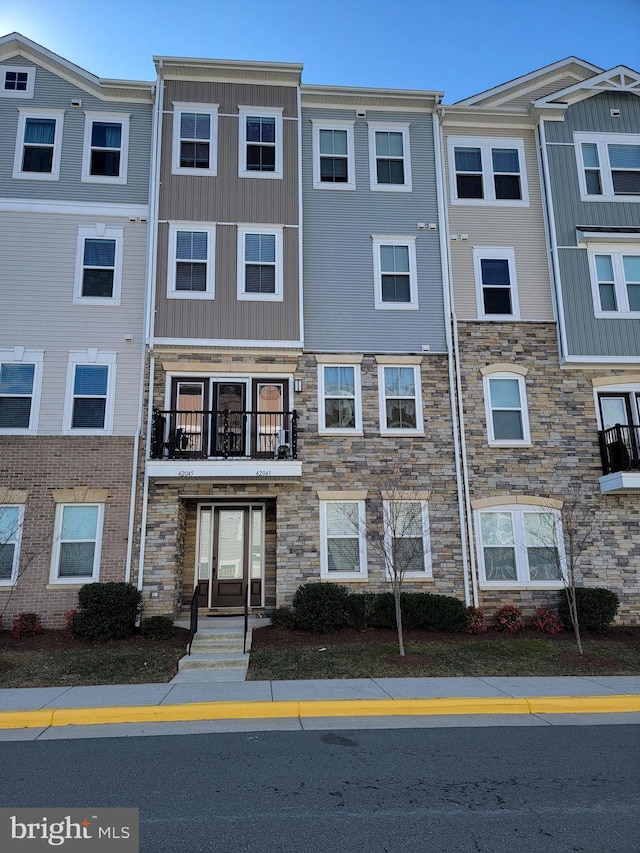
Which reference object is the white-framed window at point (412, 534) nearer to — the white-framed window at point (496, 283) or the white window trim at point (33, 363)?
the white-framed window at point (496, 283)

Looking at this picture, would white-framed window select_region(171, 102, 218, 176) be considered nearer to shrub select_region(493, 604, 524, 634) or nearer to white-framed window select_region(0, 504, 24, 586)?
white-framed window select_region(0, 504, 24, 586)

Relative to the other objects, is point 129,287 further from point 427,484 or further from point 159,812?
Answer: point 159,812

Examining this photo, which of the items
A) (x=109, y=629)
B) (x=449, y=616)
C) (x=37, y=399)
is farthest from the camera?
(x=37, y=399)

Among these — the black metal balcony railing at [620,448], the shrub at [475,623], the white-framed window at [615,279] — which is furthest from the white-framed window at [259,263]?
the black metal balcony railing at [620,448]

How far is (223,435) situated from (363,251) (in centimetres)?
574

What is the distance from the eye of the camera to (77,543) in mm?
12672

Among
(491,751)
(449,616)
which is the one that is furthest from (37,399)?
(491,751)

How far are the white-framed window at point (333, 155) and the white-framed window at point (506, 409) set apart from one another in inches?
236

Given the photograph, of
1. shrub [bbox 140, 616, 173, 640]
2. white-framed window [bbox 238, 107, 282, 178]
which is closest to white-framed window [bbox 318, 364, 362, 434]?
white-framed window [bbox 238, 107, 282, 178]

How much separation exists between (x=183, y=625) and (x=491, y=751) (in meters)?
7.62

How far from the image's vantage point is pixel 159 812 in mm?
4582

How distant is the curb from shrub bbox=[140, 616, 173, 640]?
12.7ft

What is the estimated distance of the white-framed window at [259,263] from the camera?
1398 cm

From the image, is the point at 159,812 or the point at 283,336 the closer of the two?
the point at 159,812
